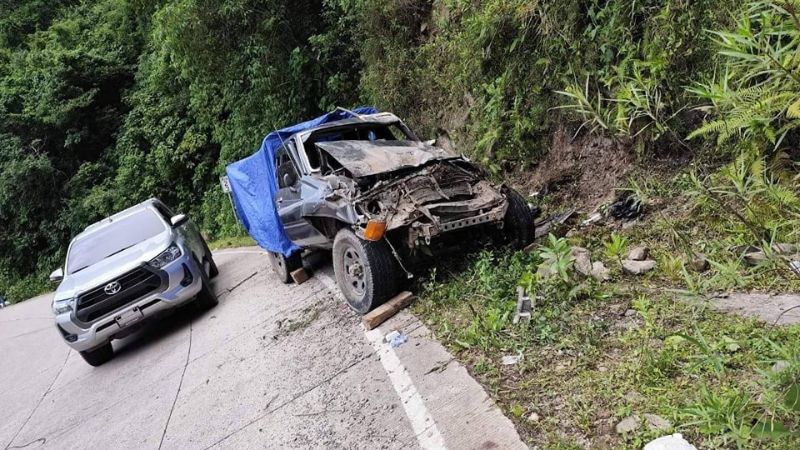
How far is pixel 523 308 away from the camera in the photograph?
3.96 metres

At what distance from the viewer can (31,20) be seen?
27844 mm

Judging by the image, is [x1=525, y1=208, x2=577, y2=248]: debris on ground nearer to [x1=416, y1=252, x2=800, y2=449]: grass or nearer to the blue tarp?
[x1=416, y1=252, x2=800, y2=449]: grass

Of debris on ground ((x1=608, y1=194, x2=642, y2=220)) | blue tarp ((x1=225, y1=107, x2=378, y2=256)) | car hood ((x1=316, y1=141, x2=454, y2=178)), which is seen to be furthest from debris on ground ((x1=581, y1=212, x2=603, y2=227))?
blue tarp ((x1=225, y1=107, x2=378, y2=256))

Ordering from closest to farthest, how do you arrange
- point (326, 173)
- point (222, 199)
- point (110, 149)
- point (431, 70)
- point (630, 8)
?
1. point (630, 8)
2. point (326, 173)
3. point (431, 70)
4. point (222, 199)
5. point (110, 149)

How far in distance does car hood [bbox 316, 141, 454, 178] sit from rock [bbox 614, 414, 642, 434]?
133 inches

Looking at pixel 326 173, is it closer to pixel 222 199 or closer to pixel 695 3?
pixel 695 3

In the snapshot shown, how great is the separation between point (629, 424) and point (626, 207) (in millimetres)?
3077

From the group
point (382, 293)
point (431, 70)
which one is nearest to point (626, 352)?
point (382, 293)

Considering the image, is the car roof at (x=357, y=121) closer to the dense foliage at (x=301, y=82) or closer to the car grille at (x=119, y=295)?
the dense foliage at (x=301, y=82)

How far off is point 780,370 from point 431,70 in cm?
793

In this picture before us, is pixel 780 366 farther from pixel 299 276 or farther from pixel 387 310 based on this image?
pixel 299 276

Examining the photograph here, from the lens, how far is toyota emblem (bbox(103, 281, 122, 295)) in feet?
21.3

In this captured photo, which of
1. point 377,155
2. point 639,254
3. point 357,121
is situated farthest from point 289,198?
point 639,254

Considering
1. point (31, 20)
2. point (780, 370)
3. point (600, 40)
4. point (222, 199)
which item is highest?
point (31, 20)
